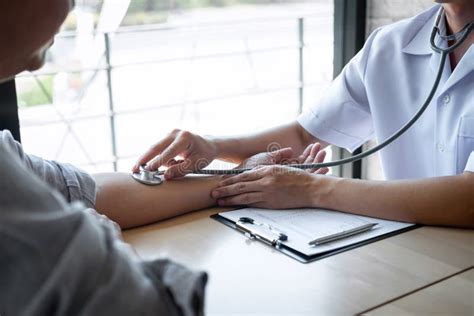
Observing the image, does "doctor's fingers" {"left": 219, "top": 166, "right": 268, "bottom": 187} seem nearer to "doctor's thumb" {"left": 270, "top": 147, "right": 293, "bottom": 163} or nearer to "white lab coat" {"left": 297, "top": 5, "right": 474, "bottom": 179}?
"doctor's thumb" {"left": 270, "top": 147, "right": 293, "bottom": 163}

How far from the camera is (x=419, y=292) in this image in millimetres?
822

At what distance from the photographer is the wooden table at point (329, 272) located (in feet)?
2.60

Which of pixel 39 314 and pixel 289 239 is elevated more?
pixel 39 314

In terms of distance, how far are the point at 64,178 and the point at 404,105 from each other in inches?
33.0

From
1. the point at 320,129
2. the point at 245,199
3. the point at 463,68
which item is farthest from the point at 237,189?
the point at 463,68

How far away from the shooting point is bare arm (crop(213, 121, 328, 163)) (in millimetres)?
1414

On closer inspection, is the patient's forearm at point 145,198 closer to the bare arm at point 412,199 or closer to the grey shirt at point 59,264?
the bare arm at point 412,199

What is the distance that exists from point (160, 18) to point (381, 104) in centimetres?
191

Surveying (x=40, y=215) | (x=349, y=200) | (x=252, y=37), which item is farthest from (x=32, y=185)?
(x=252, y=37)

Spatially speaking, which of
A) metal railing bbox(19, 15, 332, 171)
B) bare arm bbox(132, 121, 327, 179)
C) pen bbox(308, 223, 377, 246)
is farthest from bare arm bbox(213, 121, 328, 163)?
metal railing bbox(19, 15, 332, 171)

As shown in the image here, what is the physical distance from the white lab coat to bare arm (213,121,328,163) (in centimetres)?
3

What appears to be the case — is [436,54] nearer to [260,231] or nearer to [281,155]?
[281,155]

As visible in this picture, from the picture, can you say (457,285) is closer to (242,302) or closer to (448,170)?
(242,302)

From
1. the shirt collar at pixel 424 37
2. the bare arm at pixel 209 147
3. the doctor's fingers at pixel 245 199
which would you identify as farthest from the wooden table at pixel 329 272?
the shirt collar at pixel 424 37
